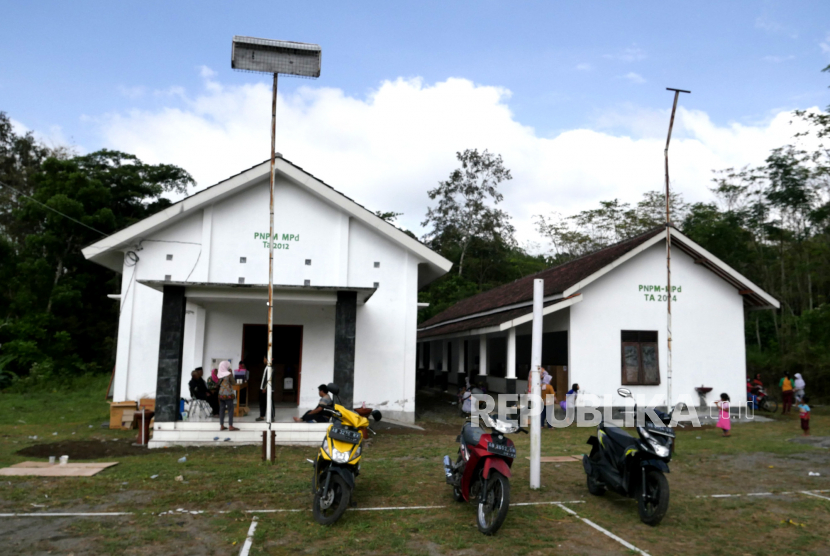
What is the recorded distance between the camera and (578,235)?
4200 centimetres

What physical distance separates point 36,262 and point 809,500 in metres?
27.4

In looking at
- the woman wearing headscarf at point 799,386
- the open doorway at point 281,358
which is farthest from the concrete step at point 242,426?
the woman wearing headscarf at point 799,386

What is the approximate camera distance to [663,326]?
649 inches

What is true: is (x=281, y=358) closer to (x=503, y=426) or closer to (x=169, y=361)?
(x=169, y=361)

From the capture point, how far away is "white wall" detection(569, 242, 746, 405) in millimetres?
16125

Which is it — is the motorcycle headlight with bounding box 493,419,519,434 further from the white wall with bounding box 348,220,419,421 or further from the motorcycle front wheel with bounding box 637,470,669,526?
the white wall with bounding box 348,220,419,421

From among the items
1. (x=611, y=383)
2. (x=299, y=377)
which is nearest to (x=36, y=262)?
(x=299, y=377)

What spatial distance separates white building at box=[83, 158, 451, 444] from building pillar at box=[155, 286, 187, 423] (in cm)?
268

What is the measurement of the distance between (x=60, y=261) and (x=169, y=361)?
19.0 m

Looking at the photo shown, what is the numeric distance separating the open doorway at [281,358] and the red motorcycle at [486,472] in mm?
8776

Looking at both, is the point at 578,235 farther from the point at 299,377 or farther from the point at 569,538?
the point at 569,538

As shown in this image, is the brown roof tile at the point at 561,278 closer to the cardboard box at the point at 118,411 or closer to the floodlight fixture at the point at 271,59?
the floodlight fixture at the point at 271,59

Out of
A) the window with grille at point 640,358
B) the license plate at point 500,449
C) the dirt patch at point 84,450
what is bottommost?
the dirt patch at point 84,450

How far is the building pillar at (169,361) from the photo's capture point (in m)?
11.1
